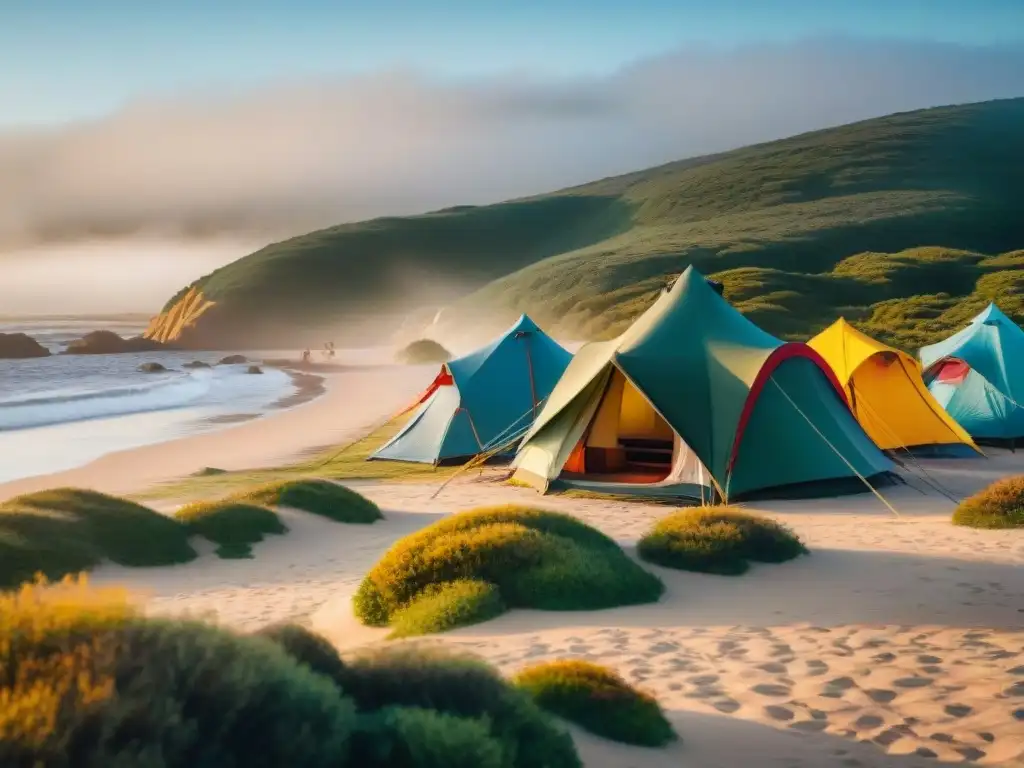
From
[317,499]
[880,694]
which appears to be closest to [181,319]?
[317,499]

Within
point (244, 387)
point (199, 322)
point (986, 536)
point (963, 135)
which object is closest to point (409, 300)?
point (199, 322)

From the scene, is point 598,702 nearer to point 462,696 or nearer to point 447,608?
point 462,696

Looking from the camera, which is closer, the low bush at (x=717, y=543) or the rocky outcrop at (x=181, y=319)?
the low bush at (x=717, y=543)

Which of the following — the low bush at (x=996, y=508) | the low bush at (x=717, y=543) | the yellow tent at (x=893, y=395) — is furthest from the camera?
the yellow tent at (x=893, y=395)

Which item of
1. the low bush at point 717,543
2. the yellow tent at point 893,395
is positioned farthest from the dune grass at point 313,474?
Result: the low bush at point 717,543

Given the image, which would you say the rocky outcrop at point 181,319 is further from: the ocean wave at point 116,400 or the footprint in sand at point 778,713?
the footprint in sand at point 778,713

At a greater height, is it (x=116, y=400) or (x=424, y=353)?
(x=424, y=353)

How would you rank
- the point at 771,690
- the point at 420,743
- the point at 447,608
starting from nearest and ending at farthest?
the point at 420,743, the point at 771,690, the point at 447,608

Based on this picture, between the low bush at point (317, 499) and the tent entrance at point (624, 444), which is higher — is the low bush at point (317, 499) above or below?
below
